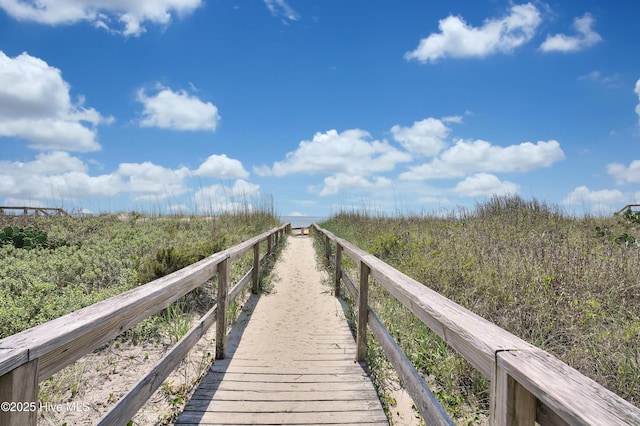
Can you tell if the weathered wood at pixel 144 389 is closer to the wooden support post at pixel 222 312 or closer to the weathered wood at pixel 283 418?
the weathered wood at pixel 283 418

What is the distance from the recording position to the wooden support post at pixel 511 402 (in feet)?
3.79

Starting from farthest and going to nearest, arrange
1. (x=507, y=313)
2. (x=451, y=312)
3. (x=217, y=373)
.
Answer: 1. (x=507, y=313)
2. (x=217, y=373)
3. (x=451, y=312)

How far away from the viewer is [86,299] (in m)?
4.47

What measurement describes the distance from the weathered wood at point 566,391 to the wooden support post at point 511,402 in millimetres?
47

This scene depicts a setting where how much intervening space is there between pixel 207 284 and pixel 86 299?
1.84 m

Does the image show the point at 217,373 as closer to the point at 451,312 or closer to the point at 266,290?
the point at 451,312

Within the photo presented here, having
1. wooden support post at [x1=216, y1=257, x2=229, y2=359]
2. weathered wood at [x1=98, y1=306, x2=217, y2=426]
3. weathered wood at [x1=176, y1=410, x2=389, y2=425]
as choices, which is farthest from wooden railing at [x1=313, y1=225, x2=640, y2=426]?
wooden support post at [x1=216, y1=257, x2=229, y2=359]

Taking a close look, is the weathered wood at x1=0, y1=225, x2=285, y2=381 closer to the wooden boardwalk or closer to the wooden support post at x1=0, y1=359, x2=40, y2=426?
the wooden support post at x1=0, y1=359, x2=40, y2=426

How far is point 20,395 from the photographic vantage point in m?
1.15

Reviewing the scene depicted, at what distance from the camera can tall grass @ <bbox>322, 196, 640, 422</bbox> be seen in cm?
308

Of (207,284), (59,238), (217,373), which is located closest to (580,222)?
(207,284)

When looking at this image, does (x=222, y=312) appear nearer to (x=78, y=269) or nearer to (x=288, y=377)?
(x=288, y=377)

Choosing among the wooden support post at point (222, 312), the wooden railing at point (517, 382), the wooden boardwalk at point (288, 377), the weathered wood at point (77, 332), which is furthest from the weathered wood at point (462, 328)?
the wooden support post at point (222, 312)

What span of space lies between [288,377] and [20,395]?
8.36 feet
